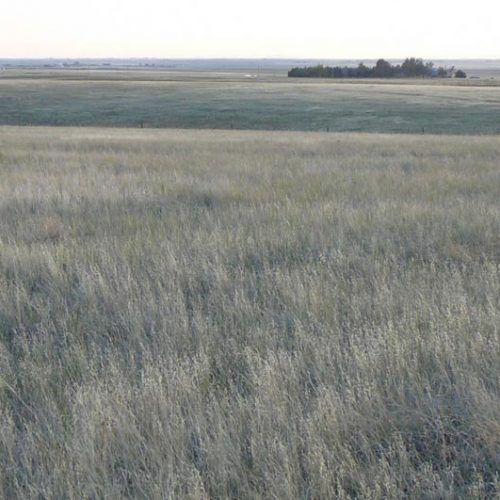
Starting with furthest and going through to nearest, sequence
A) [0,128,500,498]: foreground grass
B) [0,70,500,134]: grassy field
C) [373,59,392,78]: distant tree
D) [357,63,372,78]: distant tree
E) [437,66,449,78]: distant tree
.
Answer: [437,66,449,78]: distant tree < [373,59,392,78]: distant tree < [357,63,372,78]: distant tree < [0,70,500,134]: grassy field < [0,128,500,498]: foreground grass

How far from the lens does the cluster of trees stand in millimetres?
123125

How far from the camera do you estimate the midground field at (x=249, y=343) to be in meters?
2.84

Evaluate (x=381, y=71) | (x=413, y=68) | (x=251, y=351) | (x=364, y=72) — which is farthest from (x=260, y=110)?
(x=413, y=68)

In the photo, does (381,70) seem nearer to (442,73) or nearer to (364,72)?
(364,72)

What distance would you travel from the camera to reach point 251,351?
12.2 feet

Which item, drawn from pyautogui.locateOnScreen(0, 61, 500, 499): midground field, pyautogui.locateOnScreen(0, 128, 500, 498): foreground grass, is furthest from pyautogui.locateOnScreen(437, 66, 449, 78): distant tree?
pyautogui.locateOnScreen(0, 128, 500, 498): foreground grass

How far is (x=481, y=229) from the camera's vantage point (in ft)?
23.0

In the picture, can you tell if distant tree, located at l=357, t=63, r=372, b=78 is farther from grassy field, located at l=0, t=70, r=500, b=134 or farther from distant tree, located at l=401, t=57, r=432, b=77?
grassy field, located at l=0, t=70, r=500, b=134

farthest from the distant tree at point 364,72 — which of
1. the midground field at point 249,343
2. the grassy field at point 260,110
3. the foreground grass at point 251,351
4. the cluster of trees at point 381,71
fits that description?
the foreground grass at point 251,351

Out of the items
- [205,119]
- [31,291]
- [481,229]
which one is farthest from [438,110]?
[31,291]

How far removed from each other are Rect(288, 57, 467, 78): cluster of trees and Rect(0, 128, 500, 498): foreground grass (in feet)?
398

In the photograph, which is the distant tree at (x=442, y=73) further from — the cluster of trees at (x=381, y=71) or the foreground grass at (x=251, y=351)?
the foreground grass at (x=251, y=351)

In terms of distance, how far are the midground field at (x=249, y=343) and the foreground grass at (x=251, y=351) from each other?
0.05 ft

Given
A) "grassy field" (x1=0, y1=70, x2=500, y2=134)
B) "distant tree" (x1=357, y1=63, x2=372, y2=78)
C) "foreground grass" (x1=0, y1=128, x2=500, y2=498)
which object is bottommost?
"foreground grass" (x1=0, y1=128, x2=500, y2=498)
